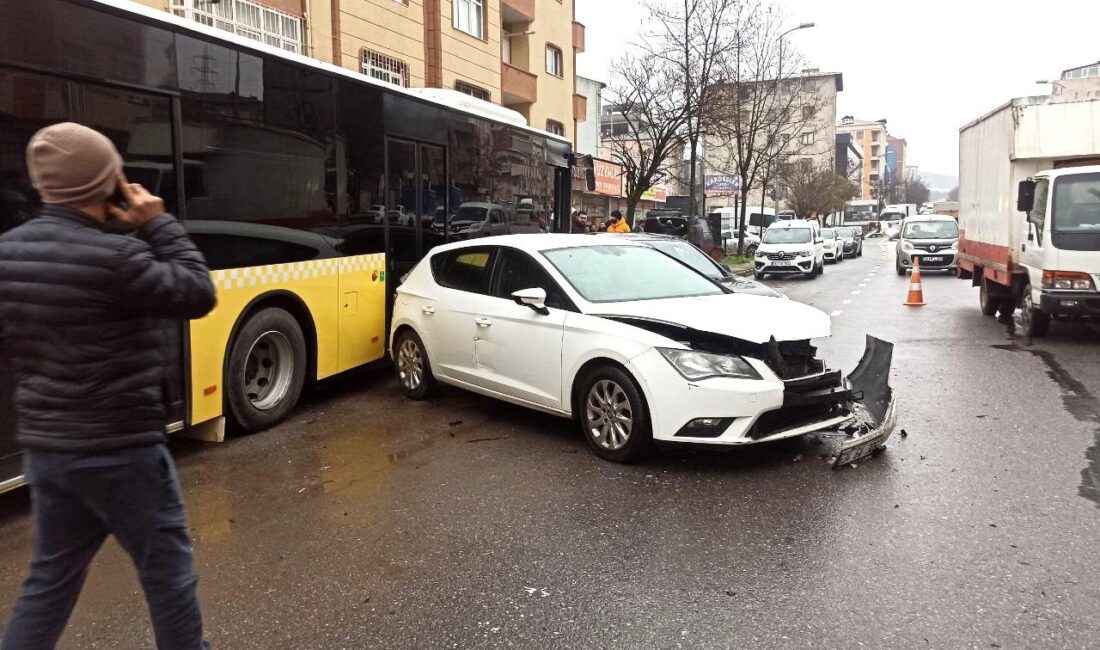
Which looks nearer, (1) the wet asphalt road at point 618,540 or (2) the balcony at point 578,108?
(1) the wet asphalt road at point 618,540

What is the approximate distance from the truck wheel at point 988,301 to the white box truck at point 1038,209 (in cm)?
2

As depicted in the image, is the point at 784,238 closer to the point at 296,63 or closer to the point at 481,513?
the point at 296,63

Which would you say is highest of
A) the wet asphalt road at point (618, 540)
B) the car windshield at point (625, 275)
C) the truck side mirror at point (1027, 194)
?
the truck side mirror at point (1027, 194)

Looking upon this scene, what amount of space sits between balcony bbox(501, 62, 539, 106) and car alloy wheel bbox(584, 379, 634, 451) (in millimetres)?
21518

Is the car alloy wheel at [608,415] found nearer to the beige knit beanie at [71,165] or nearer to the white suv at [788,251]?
the beige knit beanie at [71,165]

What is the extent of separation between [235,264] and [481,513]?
2902 millimetres

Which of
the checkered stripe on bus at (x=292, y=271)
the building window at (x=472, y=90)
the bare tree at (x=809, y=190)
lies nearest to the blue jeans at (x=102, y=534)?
the checkered stripe on bus at (x=292, y=271)

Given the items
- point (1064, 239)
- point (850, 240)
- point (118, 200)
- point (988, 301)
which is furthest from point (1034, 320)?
point (850, 240)

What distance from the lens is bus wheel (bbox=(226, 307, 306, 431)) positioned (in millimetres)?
6402

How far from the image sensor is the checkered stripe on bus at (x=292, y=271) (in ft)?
20.3

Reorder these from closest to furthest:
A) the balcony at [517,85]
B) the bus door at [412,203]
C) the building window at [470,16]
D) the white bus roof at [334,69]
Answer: the white bus roof at [334,69] → the bus door at [412,203] → the building window at [470,16] → the balcony at [517,85]

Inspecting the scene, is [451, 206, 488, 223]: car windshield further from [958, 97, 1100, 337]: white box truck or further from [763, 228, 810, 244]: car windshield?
[763, 228, 810, 244]: car windshield

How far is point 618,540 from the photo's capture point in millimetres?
4336

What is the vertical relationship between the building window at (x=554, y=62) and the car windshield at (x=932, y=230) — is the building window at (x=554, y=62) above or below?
above
